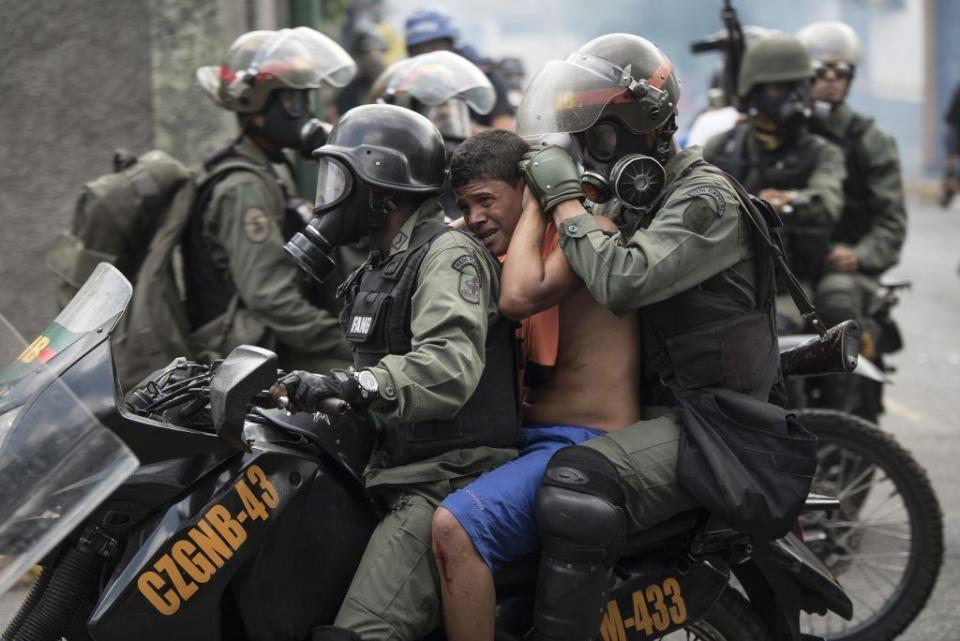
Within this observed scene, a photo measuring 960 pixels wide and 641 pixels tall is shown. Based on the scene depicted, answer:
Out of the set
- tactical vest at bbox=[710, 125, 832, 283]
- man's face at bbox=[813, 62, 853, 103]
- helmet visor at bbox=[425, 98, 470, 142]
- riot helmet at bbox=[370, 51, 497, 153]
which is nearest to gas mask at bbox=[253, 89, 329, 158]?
riot helmet at bbox=[370, 51, 497, 153]

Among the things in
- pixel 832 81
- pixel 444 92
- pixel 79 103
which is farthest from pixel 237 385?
pixel 832 81

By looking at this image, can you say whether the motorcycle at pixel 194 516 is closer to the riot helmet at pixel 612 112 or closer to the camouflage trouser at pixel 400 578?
the camouflage trouser at pixel 400 578

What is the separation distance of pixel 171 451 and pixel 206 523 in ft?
0.52

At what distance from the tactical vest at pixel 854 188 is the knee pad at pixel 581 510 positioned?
11.4ft

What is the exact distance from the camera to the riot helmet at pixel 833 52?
6723 millimetres

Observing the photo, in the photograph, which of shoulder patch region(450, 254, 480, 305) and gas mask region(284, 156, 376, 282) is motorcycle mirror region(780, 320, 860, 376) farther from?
gas mask region(284, 156, 376, 282)

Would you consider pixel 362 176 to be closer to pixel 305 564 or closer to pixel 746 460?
pixel 305 564

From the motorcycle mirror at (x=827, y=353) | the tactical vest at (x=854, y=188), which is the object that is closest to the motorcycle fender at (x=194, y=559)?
the motorcycle mirror at (x=827, y=353)

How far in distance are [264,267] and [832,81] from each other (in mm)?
3242

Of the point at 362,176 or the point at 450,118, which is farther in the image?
the point at 450,118

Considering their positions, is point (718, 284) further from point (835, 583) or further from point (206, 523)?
point (206, 523)

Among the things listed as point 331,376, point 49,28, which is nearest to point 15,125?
point 49,28

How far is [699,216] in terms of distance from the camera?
→ 3.22 metres

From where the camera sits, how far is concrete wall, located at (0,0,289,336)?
268 inches
